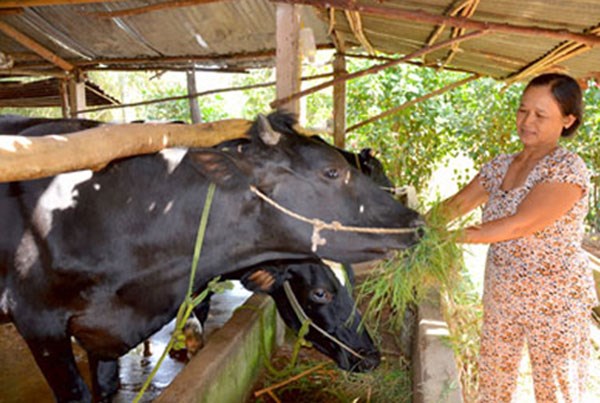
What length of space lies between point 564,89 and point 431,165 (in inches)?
278

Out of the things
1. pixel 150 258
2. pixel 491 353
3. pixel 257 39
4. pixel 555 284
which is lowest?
pixel 491 353

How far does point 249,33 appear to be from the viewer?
5473 millimetres

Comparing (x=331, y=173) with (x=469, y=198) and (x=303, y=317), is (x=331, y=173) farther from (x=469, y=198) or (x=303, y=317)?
(x=303, y=317)

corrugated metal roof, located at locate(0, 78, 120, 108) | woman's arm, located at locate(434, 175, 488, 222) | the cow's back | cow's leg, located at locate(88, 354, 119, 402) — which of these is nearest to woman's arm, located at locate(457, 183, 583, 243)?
woman's arm, located at locate(434, 175, 488, 222)

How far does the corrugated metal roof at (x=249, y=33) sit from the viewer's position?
9.62 ft

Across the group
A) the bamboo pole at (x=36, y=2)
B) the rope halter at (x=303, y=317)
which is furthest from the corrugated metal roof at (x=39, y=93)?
the rope halter at (x=303, y=317)

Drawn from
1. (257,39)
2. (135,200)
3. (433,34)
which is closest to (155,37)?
(257,39)

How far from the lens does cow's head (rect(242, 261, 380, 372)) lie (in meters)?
3.39

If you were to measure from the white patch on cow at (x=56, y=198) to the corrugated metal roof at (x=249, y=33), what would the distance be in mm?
1587

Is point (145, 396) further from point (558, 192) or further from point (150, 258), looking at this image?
point (558, 192)

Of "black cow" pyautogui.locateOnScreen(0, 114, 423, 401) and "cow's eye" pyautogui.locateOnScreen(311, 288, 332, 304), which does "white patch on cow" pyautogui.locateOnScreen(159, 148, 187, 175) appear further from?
"cow's eye" pyautogui.locateOnScreen(311, 288, 332, 304)

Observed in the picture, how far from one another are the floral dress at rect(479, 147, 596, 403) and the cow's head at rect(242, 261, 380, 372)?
958mm

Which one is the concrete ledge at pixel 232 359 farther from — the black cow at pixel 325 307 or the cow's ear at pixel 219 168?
the cow's ear at pixel 219 168

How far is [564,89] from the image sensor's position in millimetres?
2496
